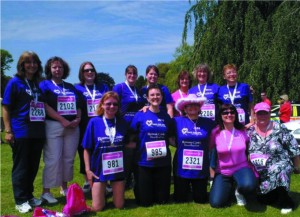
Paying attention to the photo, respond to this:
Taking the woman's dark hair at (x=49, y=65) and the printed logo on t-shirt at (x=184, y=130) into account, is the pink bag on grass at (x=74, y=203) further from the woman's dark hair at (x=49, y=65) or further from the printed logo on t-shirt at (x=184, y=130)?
the woman's dark hair at (x=49, y=65)

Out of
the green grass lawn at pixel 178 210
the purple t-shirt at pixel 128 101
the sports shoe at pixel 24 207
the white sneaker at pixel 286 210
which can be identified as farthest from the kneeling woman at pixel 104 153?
the white sneaker at pixel 286 210

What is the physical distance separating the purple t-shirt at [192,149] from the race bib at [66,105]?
1508 mm

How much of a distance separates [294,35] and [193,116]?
Answer: 838cm

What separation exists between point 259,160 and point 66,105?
2759 millimetres

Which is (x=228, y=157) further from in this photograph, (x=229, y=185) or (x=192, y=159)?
(x=192, y=159)

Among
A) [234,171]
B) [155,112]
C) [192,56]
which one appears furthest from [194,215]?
[192,56]

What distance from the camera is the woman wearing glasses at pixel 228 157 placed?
15.5 ft

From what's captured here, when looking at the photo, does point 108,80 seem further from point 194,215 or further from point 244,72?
point 244,72

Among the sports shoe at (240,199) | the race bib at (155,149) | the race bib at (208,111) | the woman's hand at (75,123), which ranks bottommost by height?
the sports shoe at (240,199)

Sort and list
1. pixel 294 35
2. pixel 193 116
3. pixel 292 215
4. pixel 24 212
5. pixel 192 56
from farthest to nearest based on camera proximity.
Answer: pixel 192 56, pixel 294 35, pixel 193 116, pixel 24 212, pixel 292 215

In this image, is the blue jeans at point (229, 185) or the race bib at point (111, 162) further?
the race bib at point (111, 162)

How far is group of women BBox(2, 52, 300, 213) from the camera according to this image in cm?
468

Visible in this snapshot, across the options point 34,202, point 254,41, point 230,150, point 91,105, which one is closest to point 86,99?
point 91,105

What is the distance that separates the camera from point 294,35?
465 inches
